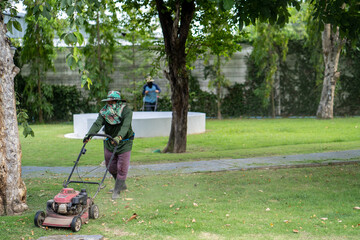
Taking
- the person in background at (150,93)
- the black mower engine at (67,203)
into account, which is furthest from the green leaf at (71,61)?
the person in background at (150,93)

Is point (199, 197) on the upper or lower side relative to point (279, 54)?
lower

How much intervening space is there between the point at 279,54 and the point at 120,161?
1782cm

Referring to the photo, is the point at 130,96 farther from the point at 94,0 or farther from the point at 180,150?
the point at 94,0

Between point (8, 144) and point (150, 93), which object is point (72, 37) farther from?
point (150, 93)

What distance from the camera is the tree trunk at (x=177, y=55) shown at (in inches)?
489

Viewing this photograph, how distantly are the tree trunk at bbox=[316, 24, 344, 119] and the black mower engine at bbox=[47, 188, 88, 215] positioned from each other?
1794 centimetres

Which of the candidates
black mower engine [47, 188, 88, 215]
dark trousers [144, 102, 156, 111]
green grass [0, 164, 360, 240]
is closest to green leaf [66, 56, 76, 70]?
black mower engine [47, 188, 88, 215]

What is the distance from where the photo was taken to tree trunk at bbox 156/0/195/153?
489 inches

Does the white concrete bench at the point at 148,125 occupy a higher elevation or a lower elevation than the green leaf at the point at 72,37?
lower

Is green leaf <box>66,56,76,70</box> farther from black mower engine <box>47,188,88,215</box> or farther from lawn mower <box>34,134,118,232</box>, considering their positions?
black mower engine <box>47,188,88,215</box>

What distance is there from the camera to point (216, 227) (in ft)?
18.7

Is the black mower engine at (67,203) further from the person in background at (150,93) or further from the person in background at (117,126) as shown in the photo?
the person in background at (150,93)

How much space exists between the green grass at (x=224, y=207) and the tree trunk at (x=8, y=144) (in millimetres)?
302

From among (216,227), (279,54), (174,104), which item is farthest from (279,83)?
(216,227)
